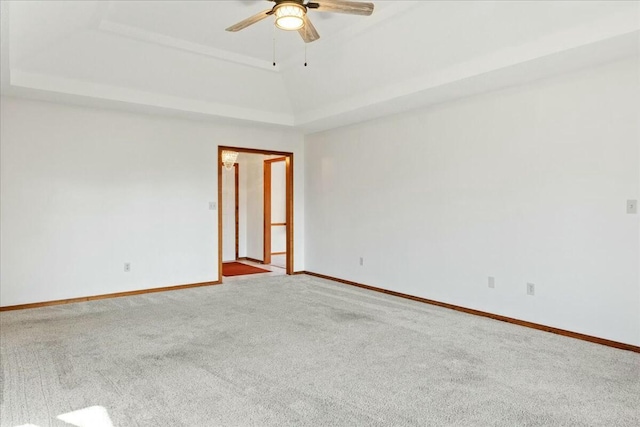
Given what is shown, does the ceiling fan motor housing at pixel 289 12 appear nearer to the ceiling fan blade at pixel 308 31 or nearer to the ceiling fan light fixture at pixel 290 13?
the ceiling fan light fixture at pixel 290 13

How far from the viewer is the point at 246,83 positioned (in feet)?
17.7


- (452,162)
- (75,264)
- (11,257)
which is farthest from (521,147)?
(11,257)

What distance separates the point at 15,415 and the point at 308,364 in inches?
68.8

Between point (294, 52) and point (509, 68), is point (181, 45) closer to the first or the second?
point (294, 52)

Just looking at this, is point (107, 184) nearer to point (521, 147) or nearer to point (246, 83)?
point (246, 83)

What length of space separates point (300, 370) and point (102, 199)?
367cm

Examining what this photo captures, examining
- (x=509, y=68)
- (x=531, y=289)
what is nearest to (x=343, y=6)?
(x=509, y=68)

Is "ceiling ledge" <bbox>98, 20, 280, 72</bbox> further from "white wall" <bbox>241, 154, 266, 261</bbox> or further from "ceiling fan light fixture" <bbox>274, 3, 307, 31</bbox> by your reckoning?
"white wall" <bbox>241, 154, 266, 261</bbox>

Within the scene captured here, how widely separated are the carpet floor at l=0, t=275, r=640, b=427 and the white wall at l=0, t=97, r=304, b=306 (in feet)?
2.18

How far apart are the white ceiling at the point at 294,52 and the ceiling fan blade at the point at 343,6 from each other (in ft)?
3.06

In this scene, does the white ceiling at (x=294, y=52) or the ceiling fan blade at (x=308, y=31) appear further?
the white ceiling at (x=294, y=52)

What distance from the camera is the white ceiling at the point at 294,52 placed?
3.23m

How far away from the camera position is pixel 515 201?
4113mm

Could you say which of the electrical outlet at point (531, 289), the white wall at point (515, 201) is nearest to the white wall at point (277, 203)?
the white wall at point (515, 201)
